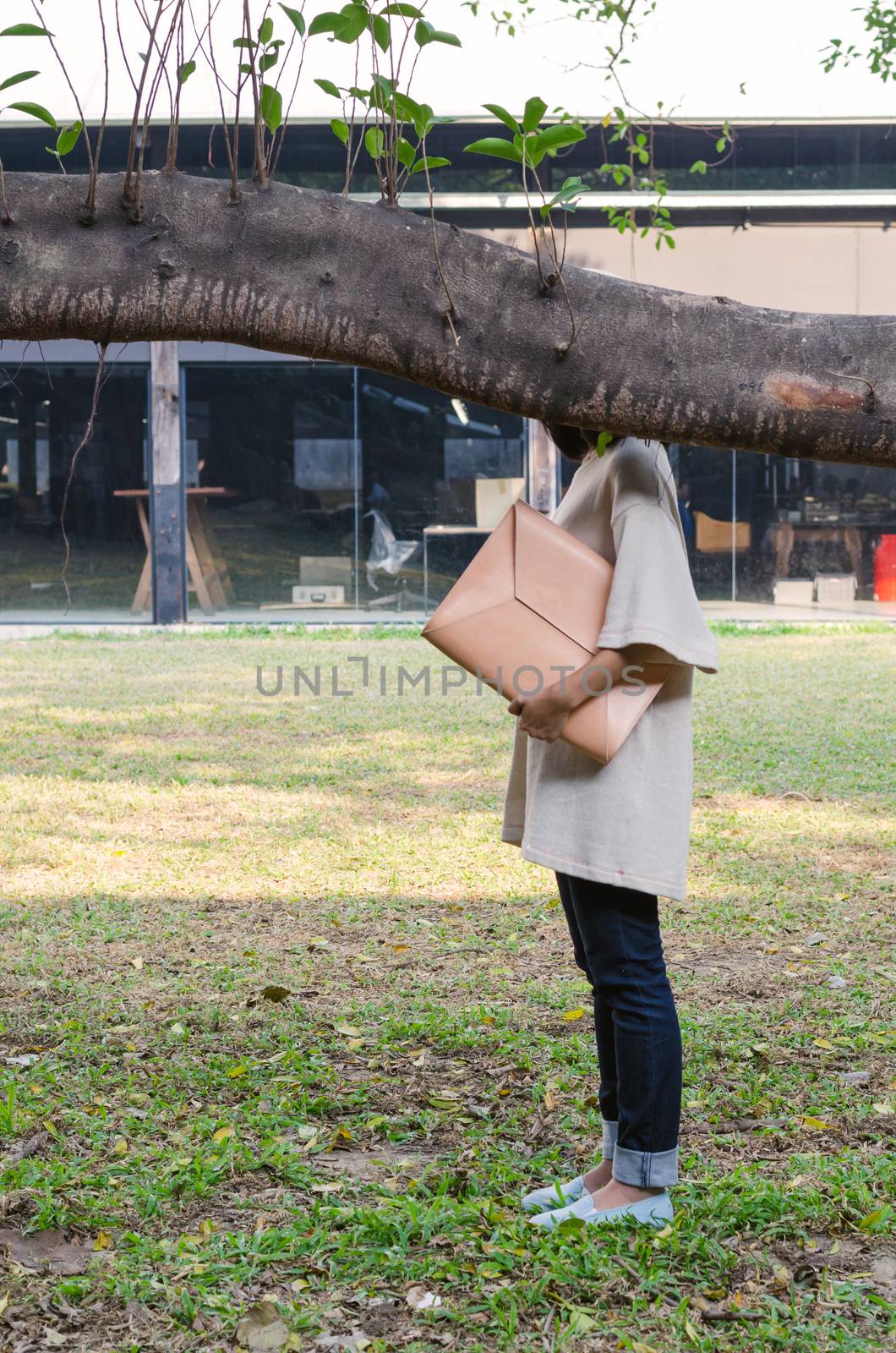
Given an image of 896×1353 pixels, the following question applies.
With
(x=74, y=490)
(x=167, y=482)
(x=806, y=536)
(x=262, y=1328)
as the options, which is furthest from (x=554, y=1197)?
(x=806, y=536)

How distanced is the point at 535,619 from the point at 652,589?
0.24 m

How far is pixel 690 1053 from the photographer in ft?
12.6

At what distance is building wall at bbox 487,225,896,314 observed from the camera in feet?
52.2

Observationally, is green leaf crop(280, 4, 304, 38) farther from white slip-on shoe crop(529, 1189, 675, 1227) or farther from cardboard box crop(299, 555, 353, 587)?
cardboard box crop(299, 555, 353, 587)

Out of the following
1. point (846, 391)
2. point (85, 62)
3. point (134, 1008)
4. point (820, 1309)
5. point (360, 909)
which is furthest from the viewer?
point (85, 62)

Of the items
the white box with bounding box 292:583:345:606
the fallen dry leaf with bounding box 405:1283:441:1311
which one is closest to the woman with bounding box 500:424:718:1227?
the fallen dry leaf with bounding box 405:1283:441:1311

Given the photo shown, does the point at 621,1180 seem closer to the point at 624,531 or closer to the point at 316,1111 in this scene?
the point at 316,1111

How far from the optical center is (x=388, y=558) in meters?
16.8

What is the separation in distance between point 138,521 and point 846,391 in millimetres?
14493

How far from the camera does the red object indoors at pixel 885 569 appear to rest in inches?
663

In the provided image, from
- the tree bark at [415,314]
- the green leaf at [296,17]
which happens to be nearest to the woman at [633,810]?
the tree bark at [415,314]

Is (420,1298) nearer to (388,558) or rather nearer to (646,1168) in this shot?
(646,1168)

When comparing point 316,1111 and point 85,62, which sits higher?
point 85,62

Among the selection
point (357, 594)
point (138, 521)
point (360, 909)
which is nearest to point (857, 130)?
point (357, 594)
